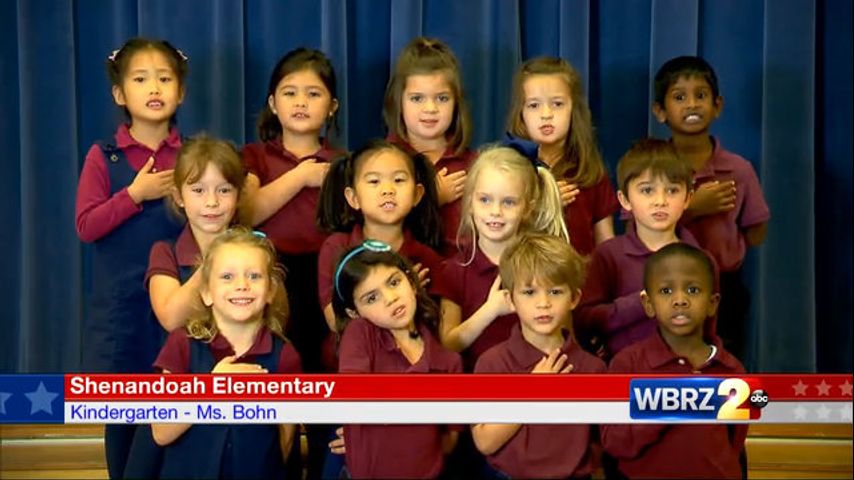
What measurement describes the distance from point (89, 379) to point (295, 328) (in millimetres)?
357

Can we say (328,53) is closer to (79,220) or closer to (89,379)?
(79,220)

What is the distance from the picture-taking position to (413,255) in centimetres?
206

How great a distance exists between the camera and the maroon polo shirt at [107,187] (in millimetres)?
2094

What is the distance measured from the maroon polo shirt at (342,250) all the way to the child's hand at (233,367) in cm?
16

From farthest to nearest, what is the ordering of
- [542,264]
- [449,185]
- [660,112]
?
1. [660,112]
2. [449,185]
3. [542,264]

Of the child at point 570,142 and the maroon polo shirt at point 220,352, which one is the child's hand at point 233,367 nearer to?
the maroon polo shirt at point 220,352

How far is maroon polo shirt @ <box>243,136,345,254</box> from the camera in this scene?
85.4 inches

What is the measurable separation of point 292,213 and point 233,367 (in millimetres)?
330

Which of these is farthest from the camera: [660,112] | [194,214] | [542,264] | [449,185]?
[660,112]

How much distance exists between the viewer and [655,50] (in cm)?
231

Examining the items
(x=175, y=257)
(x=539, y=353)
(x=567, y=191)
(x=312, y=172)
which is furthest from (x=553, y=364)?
(x=175, y=257)

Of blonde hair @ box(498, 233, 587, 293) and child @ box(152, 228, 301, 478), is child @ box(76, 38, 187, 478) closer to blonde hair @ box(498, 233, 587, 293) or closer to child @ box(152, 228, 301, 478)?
child @ box(152, 228, 301, 478)

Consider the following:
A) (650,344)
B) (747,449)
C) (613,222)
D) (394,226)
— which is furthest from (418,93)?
(747,449)

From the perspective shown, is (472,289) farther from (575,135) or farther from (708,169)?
(708,169)
